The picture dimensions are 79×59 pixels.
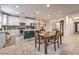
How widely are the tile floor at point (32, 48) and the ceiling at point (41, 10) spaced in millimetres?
518

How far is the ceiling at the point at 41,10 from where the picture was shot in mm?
2441

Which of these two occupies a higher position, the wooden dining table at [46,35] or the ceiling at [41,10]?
the ceiling at [41,10]

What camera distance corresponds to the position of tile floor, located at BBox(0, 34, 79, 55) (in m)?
2.45

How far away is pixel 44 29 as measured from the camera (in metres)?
2.52

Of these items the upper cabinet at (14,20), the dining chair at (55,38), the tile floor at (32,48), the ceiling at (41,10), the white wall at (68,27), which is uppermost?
the ceiling at (41,10)

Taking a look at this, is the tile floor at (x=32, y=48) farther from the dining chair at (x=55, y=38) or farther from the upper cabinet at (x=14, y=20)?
the upper cabinet at (x=14, y=20)

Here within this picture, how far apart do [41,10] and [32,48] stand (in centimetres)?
82

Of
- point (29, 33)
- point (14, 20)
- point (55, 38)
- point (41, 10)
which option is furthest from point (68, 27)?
point (14, 20)

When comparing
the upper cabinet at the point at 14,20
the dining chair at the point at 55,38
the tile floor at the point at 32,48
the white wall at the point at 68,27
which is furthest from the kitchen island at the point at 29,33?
the white wall at the point at 68,27

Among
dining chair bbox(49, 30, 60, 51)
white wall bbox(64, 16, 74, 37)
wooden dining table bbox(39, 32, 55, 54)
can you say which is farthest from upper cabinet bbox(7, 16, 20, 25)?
white wall bbox(64, 16, 74, 37)

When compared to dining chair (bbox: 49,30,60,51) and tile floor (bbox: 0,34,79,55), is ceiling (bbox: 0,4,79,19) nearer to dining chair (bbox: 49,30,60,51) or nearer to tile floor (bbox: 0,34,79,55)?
dining chair (bbox: 49,30,60,51)

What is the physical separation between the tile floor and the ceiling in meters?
0.52

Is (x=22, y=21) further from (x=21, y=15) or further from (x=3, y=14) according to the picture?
(x=3, y=14)

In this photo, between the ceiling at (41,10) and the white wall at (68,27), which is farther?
the white wall at (68,27)
